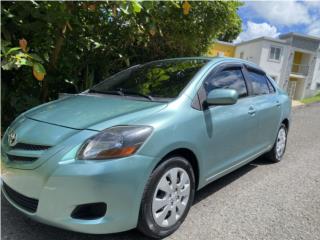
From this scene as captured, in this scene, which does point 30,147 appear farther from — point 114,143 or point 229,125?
point 229,125

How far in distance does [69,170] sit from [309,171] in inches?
153

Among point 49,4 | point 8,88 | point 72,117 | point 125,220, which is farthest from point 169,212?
point 8,88

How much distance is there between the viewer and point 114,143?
2277 mm

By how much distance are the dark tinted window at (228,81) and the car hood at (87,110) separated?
787mm

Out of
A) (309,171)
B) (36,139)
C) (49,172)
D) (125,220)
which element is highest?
(36,139)

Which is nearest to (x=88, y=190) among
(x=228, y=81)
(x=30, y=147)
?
(x=30, y=147)

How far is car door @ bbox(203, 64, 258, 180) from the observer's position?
308 cm

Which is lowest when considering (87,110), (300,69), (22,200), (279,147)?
(279,147)

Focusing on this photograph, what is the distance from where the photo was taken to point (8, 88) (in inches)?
209

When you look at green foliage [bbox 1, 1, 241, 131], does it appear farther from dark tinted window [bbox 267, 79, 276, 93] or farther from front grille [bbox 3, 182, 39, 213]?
dark tinted window [bbox 267, 79, 276, 93]

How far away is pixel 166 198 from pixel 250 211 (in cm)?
114

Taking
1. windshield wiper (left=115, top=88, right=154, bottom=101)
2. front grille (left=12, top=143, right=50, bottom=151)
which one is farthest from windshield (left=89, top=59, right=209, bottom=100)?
front grille (left=12, top=143, right=50, bottom=151)

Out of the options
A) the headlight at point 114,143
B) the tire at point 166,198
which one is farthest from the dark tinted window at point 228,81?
the headlight at point 114,143

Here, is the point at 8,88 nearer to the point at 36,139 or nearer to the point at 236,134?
the point at 36,139
